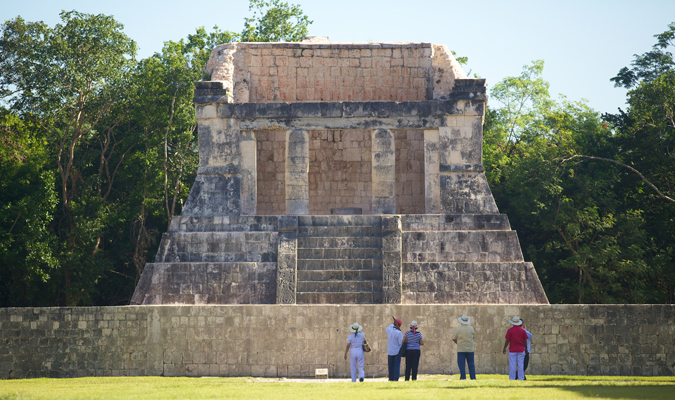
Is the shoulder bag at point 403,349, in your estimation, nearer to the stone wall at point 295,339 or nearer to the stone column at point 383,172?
the stone wall at point 295,339

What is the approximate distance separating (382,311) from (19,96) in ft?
52.8

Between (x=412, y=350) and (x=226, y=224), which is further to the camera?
(x=226, y=224)

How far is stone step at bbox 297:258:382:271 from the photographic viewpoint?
16578 millimetres

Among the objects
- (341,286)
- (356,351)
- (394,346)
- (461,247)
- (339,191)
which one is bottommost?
(356,351)

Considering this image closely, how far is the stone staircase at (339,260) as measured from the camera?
1614cm

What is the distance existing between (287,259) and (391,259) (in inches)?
86.4

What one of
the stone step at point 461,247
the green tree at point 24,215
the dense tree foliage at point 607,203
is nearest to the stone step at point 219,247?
the stone step at point 461,247

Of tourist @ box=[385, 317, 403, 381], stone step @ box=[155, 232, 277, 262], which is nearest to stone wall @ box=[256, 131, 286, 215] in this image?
stone step @ box=[155, 232, 277, 262]

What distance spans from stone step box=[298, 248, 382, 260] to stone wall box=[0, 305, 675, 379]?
7.37 ft

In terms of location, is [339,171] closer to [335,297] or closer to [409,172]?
[409,172]

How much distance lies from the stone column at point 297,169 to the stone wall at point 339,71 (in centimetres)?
245

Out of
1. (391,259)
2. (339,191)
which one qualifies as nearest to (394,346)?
(391,259)

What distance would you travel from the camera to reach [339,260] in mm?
16641

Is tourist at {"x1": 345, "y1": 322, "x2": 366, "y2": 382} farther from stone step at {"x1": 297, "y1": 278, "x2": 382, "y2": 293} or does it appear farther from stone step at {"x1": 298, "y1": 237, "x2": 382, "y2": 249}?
stone step at {"x1": 298, "y1": 237, "x2": 382, "y2": 249}
